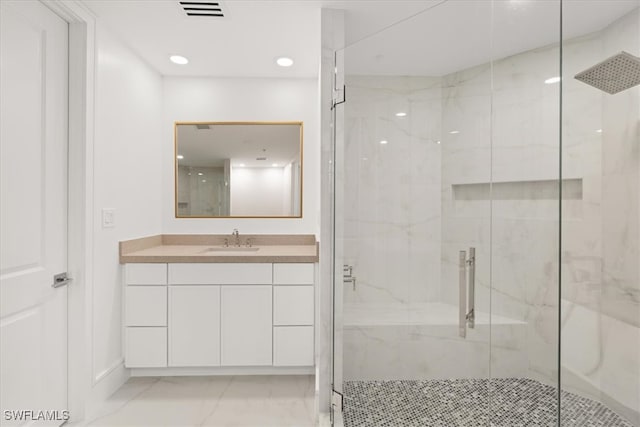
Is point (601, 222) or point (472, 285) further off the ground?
point (601, 222)

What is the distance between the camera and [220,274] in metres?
2.46

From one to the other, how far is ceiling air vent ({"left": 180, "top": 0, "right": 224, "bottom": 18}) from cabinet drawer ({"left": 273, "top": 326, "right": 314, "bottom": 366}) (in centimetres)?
199

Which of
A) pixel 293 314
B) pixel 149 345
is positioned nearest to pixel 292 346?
pixel 293 314

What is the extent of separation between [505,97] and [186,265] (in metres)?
2.09

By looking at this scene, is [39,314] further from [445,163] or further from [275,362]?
[445,163]

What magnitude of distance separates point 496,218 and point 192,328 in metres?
2.02

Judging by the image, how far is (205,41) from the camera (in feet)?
7.89

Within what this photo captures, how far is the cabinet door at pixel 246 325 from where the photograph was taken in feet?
8.05

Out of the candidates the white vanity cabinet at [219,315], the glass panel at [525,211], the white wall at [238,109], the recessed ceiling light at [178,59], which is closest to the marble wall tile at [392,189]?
the glass panel at [525,211]

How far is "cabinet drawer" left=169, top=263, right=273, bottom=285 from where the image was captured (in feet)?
8.02

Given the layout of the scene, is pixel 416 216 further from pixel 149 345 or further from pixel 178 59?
pixel 178 59

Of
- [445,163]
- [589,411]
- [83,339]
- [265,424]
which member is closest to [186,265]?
[83,339]

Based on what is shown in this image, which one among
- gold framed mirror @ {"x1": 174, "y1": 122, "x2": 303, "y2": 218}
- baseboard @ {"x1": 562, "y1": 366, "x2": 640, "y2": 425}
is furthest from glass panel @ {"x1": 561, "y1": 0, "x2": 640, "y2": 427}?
gold framed mirror @ {"x1": 174, "y1": 122, "x2": 303, "y2": 218}

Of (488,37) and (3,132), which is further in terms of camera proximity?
(3,132)
